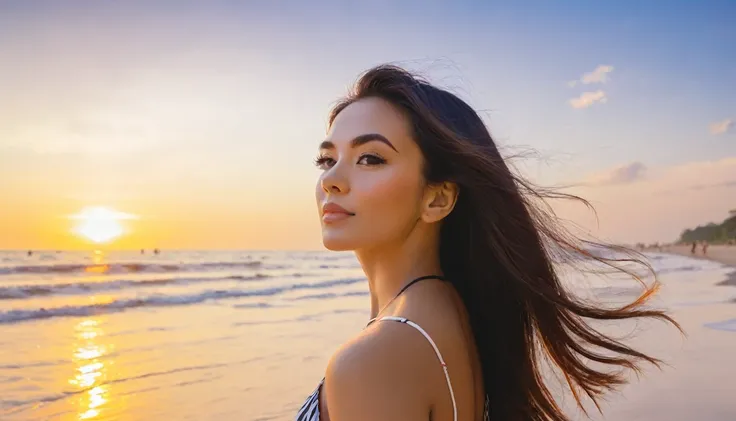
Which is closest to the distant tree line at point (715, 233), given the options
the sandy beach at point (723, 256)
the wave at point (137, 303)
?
the sandy beach at point (723, 256)

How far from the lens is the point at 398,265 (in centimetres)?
219

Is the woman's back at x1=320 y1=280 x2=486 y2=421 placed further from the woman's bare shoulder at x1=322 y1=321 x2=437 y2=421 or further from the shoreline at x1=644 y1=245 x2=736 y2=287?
the shoreline at x1=644 y1=245 x2=736 y2=287

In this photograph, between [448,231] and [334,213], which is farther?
[448,231]

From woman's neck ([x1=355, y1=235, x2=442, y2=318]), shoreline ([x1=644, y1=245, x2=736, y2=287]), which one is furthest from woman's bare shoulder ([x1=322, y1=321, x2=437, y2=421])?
shoreline ([x1=644, y1=245, x2=736, y2=287])

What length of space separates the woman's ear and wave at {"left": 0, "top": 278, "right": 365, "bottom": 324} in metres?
15.2

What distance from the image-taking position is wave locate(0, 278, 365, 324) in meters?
16.1

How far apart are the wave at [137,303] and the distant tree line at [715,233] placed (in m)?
69.8

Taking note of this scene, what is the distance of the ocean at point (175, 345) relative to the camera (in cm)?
725

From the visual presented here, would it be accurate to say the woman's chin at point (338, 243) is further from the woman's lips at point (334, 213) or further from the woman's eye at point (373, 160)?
the woman's eye at point (373, 160)

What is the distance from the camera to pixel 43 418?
6.76 meters

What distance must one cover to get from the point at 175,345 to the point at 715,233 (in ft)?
343

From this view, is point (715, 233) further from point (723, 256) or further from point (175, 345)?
point (175, 345)

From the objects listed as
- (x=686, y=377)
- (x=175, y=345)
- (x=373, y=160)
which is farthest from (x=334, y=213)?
(x=175, y=345)

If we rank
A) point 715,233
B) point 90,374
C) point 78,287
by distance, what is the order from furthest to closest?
point 715,233 < point 78,287 < point 90,374
